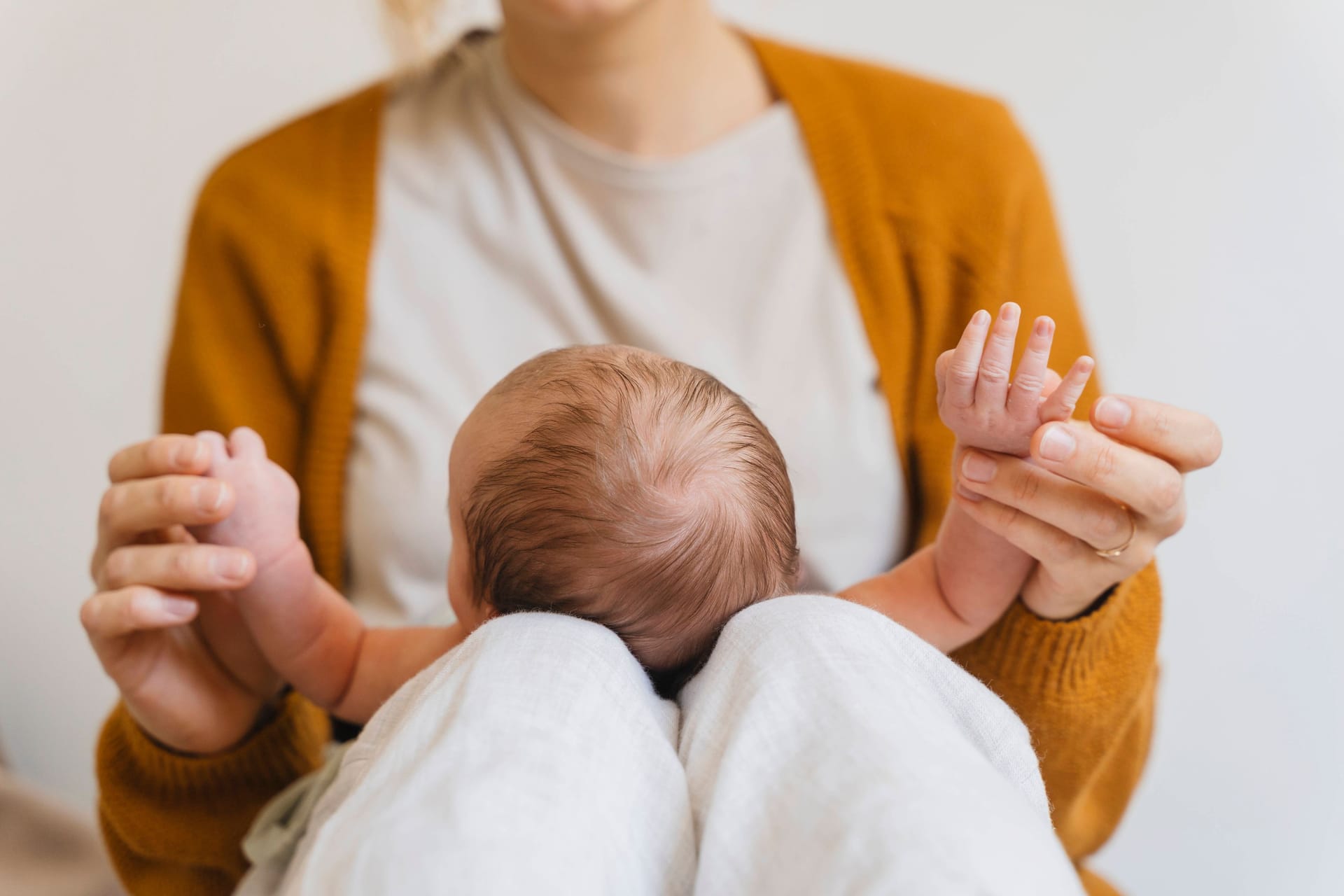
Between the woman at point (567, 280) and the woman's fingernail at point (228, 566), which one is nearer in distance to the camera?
the woman's fingernail at point (228, 566)

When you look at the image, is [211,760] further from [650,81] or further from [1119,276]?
[1119,276]

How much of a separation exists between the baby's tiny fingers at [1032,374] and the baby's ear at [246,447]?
383 mm

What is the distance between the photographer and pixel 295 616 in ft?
1.89

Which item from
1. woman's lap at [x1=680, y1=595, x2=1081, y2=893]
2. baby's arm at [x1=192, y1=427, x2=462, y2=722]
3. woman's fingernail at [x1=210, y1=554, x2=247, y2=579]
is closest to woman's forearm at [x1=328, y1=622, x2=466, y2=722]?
baby's arm at [x1=192, y1=427, x2=462, y2=722]

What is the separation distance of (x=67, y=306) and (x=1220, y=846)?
42.1 inches

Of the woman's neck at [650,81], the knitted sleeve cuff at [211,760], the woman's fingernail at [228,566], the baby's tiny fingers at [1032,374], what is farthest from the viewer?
the woman's neck at [650,81]

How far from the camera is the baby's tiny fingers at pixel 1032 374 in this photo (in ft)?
1.33

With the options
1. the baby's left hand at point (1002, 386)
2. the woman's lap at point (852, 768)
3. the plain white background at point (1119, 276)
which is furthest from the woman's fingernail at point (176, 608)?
the plain white background at point (1119, 276)

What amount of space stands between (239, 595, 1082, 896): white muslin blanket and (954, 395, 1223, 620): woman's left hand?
3.7 inches

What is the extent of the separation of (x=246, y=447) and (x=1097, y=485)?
43 cm

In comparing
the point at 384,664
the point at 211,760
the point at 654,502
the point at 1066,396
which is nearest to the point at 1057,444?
the point at 1066,396

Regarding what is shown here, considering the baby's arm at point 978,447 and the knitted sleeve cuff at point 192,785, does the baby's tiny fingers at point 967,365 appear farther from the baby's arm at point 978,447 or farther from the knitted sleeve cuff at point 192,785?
the knitted sleeve cuff at point 192,785

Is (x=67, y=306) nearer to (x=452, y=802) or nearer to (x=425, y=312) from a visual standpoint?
(x=425, y=312)

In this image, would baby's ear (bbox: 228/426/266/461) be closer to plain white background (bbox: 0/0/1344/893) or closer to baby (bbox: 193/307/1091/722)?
baby (bbox: 193/307/1091/722)
